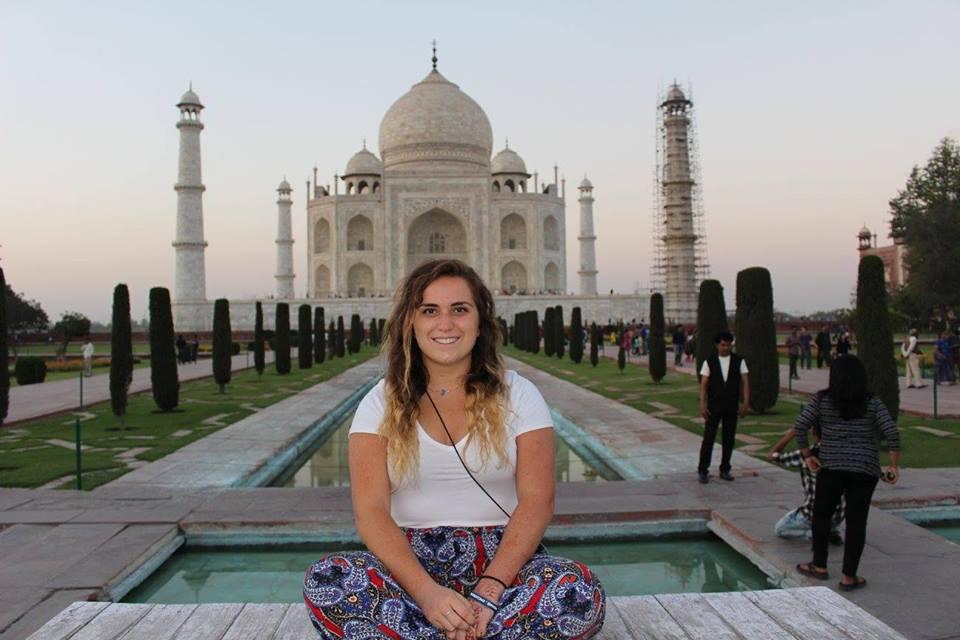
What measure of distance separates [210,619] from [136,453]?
408 cm

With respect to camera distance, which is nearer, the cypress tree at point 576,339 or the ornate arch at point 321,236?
the cypress tree at point 576,339

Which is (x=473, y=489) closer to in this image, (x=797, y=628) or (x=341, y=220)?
(x=797, y=628)

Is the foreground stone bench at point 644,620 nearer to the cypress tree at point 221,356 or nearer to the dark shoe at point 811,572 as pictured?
the dark shoe at point 811,572

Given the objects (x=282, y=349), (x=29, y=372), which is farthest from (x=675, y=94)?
(x=29, y=372)

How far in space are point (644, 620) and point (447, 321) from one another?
38.5 inches

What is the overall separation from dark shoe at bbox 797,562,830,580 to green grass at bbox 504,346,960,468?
2.56 m

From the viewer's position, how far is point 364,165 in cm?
3941

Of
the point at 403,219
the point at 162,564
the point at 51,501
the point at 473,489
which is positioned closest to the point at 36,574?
the point at 162,564

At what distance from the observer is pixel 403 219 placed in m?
35.9

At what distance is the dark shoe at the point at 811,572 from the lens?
8.98 ft

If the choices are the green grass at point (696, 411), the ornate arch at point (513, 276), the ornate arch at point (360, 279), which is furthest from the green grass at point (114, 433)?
the ornate arch at point (513, 276)

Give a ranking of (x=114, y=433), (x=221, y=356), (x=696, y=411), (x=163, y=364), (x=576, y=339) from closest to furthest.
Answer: (x=114, y=433) < (x=696, y=411) < (x=163, y=364) < (x=221, y=356) < (x=576, y=339)

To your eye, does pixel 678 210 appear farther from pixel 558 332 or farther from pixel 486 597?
A: pixel 486 597

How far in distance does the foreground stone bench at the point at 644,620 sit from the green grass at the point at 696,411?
3.20 metres
